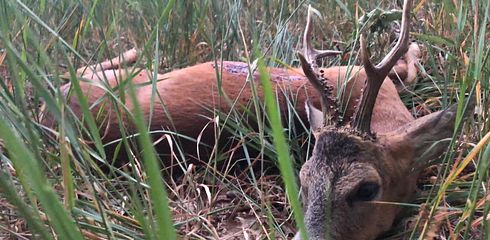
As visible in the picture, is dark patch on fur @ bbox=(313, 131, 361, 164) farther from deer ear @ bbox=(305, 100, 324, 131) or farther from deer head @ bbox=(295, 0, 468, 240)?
deer ear @ bbox=(305, 100, 324, 131)

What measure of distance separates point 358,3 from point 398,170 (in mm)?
1526

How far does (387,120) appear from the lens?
3.12 meters

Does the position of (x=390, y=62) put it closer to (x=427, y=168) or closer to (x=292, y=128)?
(x=427, y=168)

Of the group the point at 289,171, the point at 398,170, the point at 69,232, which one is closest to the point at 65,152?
the point at 69,232

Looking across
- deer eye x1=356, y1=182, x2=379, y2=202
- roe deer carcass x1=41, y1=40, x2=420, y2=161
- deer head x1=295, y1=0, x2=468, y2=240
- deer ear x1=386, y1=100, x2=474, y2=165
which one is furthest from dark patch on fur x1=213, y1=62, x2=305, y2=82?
deer eye x1=356, y1=182, x2=379, y2=202

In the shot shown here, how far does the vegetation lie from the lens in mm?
1223

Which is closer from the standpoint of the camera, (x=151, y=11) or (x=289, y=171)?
(x=289, y=171)

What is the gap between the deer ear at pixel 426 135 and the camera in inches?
105

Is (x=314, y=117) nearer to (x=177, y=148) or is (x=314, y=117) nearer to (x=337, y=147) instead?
(x=337, y=147)

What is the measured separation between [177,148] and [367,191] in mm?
880

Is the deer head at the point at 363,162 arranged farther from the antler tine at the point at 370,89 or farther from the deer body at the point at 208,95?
the deer body at the point at 208,95

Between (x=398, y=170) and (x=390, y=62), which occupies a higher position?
(x=390, y=62)

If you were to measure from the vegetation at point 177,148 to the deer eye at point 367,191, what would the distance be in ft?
0.44

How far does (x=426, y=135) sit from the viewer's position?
8.91ft
